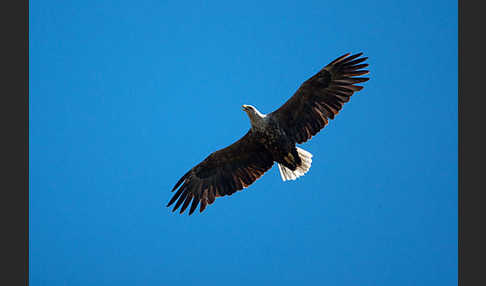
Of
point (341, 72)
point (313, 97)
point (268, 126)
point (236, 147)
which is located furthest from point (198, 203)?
point (341, 72)

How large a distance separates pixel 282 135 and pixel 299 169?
944mm

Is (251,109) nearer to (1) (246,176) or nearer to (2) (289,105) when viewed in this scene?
(2) (289,105)

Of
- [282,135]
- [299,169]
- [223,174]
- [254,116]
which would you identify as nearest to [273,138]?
[282,135]

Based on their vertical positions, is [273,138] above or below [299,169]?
above

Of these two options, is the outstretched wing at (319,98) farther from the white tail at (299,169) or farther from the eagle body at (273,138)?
the white tail at (299,169)

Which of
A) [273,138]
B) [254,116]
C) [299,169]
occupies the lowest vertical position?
[299,169]

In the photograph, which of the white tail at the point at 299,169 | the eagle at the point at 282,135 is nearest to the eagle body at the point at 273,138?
the eagle at the point at 282,135

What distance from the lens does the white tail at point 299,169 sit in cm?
888

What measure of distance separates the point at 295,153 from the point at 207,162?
5.26 feet

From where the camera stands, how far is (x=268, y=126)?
8359 millimetres

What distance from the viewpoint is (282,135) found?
835cm

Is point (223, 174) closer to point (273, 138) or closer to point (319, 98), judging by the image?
point (273, 138)

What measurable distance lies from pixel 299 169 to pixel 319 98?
4.58 feet

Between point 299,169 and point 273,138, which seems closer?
point 273,138
